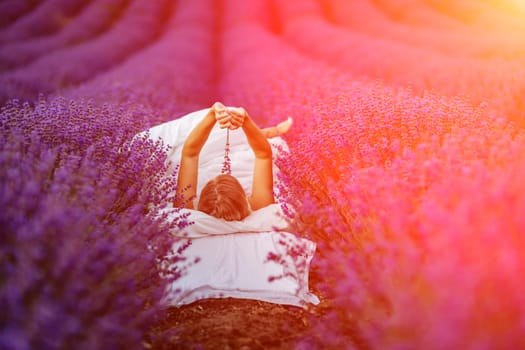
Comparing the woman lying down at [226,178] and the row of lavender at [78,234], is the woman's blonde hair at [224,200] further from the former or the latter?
the row of lavender at [78,234]

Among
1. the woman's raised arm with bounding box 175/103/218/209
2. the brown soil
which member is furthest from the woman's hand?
the brown soil

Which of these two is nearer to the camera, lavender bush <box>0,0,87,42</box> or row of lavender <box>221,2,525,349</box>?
row of lavender <box>221,2,525,349</box>

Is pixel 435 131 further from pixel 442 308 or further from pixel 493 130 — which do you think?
pixel 442 308

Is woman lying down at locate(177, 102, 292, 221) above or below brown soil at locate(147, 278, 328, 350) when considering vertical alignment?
above

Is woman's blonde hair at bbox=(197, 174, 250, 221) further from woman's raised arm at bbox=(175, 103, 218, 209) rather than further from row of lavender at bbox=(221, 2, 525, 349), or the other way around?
row of lavender at bbox=(221, 2, 525, 349)

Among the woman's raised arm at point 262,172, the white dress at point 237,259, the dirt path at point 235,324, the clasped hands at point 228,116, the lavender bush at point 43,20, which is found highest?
the lavender bush at point 43,20

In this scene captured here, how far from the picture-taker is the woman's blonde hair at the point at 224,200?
2268 mm

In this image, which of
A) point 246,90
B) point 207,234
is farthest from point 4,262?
point 246,90

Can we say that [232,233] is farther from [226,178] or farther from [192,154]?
[192,154]

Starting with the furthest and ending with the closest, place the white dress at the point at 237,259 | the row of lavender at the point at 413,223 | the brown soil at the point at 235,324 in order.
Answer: the white dress at the point at 237,259, the brown soil at the point at 235,324, the row of lavender at the point at 413,223

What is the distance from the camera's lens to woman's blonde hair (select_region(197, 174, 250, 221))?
7.44 feet

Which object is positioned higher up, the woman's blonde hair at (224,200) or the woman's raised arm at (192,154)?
the woman's raised arm at (192,154)

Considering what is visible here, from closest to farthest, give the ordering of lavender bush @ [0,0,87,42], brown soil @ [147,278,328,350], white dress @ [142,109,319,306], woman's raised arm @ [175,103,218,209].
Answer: brown soil @ [147,278,328,350] < white dress @ [142,109,319,306] < woman's raised arm @ [175,103,218,209] < lavender bush @ [0,0,87,42]

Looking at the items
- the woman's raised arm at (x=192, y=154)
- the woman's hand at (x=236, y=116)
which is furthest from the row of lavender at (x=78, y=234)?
the woman's hand at (x=236, y=116)
